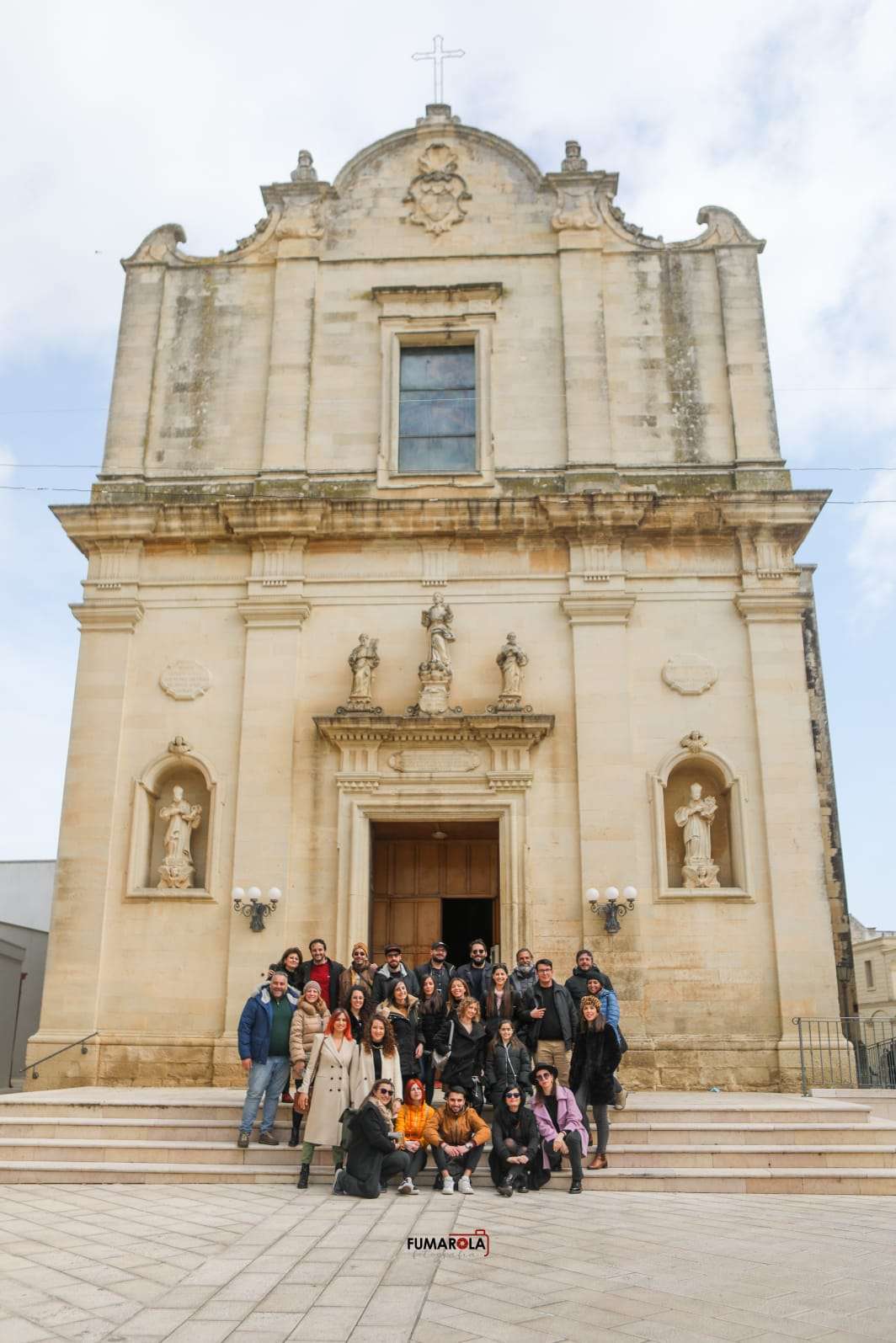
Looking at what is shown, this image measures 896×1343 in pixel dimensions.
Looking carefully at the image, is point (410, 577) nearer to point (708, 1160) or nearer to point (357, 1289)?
point (708, 1160)

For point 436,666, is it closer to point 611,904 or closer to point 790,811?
point 611,904

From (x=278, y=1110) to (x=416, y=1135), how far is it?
2453mm

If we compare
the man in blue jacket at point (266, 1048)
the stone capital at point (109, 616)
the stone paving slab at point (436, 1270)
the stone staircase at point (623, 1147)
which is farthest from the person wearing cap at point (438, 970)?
the stone capital at point (109, 616)

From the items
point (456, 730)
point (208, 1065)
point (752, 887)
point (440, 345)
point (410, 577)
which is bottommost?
point (208, 1065)

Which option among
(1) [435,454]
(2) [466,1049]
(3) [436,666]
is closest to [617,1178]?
(2) [466,1049]

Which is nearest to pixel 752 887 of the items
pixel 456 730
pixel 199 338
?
pixel 456 730

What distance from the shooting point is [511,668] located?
17.0 metres

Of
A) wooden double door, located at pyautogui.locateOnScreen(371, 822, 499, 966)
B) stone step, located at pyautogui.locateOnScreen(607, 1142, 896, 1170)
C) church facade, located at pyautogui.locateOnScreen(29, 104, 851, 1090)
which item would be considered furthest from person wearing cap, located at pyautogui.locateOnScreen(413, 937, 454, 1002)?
wooden double door, located at pyautogui.locateOnScreen(371, 822, 499, 966)

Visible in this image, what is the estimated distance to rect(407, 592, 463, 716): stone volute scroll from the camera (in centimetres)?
1686

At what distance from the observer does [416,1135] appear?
10508 millimetres

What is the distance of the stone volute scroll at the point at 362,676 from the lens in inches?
663

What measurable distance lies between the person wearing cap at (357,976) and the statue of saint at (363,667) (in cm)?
512

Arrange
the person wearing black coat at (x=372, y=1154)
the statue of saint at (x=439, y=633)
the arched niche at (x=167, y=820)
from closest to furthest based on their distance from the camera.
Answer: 1. the person wearing black coat at (x=372, y=1154)
2. the arched niche at (x=167, y=820)
3. the statue of saint at (x=439, y=633)

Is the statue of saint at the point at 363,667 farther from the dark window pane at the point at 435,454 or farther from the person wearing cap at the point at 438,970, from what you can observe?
the person wearing cap at the point at 438,970
